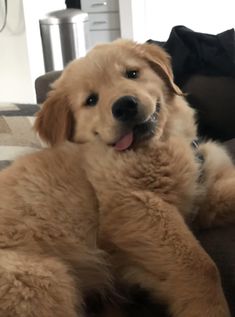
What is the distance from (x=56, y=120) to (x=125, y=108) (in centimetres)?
27

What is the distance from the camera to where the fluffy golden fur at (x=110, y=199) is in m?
1.17

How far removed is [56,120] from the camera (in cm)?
153

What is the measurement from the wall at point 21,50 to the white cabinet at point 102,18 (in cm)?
77

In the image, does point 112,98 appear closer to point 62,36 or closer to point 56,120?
point 56,120

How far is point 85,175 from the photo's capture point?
1.39 m

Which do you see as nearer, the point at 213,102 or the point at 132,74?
the point at 132,74

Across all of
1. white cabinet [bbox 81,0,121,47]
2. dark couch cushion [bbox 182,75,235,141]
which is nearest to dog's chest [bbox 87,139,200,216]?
dark couch cushion [bbox 182,75,235,141]

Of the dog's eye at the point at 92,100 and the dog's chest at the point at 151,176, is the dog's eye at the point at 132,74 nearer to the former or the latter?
the dog's eye at the point at 92,100

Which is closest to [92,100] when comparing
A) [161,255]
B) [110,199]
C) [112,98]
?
[112,98]

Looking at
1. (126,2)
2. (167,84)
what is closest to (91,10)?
(126,2)

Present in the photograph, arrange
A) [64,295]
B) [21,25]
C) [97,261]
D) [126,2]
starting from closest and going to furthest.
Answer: [64,295] < [97,261] < [21,25] < [126,2]

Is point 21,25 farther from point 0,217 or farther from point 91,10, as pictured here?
point 0,217

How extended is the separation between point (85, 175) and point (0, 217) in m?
0.25

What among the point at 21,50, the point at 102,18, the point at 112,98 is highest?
the point at 112,98
